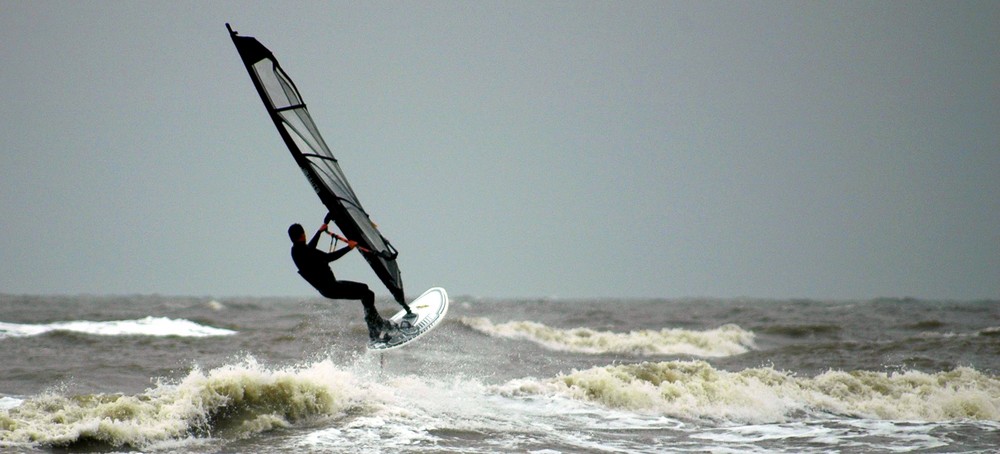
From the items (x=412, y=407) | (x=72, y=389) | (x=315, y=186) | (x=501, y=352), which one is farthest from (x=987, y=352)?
Result: (x=72, y=389)

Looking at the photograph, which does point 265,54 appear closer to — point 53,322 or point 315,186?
point 315,186

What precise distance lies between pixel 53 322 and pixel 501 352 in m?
10.3

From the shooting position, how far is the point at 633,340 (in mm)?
18547

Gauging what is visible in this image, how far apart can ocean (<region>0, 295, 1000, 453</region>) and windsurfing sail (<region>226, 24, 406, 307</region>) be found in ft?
5.12

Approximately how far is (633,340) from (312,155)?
11.6m

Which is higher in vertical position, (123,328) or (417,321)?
(417,321)

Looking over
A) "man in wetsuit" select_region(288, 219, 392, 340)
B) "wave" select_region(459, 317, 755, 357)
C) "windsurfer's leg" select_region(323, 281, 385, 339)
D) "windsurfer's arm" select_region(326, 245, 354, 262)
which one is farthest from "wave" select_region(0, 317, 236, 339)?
"windsurfer's arm" select_region(326, 245, 354, 262)

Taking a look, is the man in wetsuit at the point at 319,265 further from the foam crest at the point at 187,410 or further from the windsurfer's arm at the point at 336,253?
the foam crest at the point at 187,410

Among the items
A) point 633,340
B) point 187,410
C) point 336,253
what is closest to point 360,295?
point 336,253

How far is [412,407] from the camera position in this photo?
31.9ft

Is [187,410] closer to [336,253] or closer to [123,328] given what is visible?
[336,253]

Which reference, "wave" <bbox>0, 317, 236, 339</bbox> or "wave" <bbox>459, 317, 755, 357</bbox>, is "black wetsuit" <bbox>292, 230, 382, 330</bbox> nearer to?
"wave" <bbox>459, 317, 755, 357</bbox>

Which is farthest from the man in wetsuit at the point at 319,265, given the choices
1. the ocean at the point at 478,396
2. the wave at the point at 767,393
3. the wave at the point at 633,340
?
the wave at the point at 633,340

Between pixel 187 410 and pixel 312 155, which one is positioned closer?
pixel 312 155
